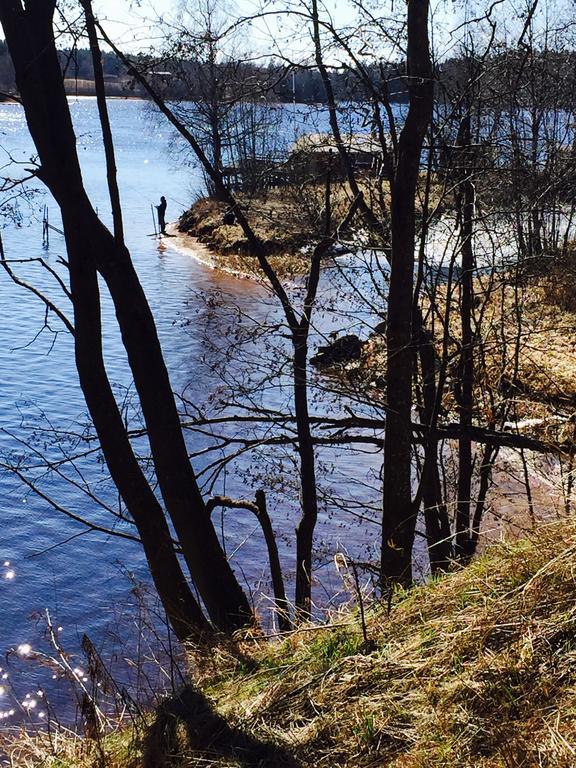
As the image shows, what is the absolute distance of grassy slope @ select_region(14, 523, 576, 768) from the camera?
3172 mm

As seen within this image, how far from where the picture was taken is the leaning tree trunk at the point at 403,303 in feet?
22.3

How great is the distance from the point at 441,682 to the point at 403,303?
13.3 feet

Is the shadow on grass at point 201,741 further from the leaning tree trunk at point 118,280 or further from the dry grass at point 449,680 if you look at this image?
the leaning tree trunk at point 118,280

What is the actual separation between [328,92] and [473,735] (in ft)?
22.9

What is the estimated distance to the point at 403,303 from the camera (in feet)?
23.6

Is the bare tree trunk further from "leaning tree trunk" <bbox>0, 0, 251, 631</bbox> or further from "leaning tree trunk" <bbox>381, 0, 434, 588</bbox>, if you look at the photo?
"leaning tree trunk" <bbox>0, 0, 251, 631</bbox>

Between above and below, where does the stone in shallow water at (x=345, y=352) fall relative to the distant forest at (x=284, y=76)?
below

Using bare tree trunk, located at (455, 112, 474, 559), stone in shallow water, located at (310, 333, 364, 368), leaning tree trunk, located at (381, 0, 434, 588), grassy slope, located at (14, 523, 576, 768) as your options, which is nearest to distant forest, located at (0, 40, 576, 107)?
leaning tree trunk, located at (381, 0, 434, 588)

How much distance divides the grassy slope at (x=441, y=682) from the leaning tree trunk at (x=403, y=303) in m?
2.19

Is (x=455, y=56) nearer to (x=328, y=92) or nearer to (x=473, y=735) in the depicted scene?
(x=328, y=92)

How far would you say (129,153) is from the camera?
70.2 meters

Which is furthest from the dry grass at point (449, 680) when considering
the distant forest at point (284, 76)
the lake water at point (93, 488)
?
the distant forest at point (284, 76)

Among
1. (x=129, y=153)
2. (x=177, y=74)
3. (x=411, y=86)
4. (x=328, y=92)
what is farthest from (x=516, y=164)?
(x=129, y=153)

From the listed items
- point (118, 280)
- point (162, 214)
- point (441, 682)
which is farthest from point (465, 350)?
point (162, 214)
